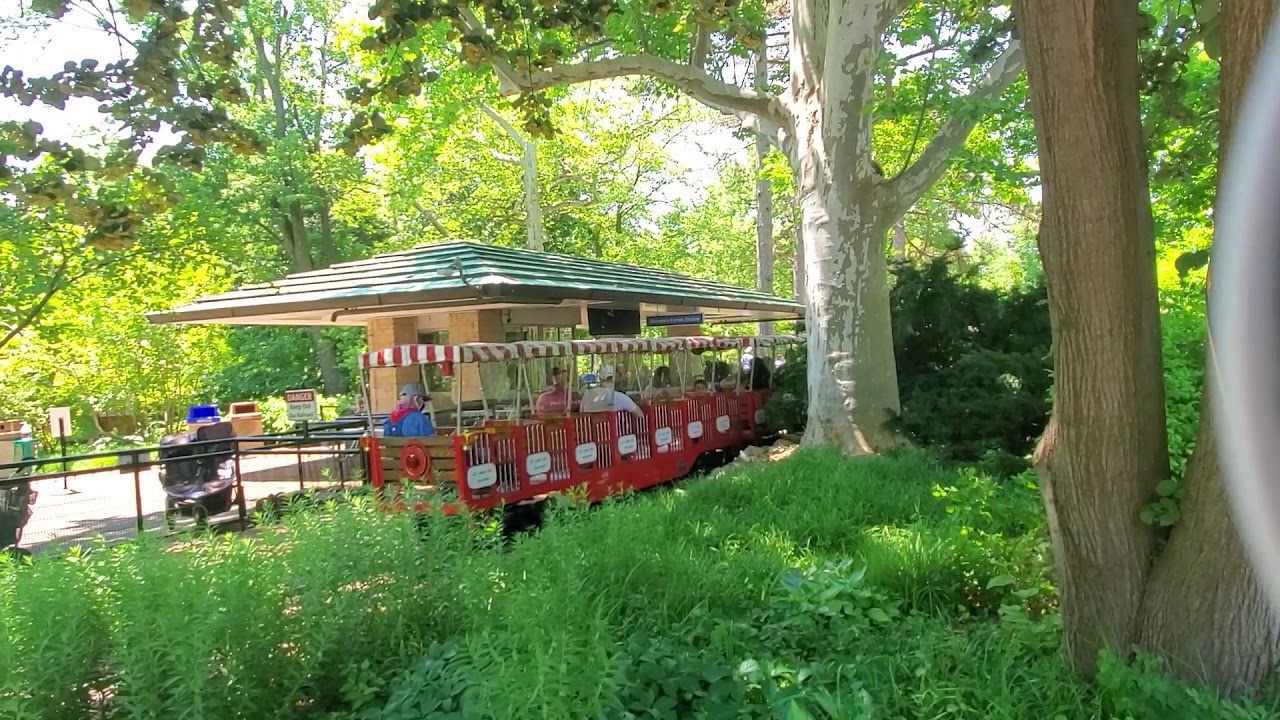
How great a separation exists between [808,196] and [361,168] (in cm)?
2369

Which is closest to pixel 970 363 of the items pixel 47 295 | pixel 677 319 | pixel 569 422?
pixel 569 422

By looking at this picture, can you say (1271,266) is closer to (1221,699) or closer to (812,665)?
(1221,699)

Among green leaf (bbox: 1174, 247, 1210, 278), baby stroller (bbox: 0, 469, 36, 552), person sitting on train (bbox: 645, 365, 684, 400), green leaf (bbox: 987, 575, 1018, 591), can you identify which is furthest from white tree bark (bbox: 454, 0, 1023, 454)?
green leaf (bbox: 1174, 247, 1210, 278)

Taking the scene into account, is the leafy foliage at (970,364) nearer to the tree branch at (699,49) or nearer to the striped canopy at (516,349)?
the striped canopy at (516,349)

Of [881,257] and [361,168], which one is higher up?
[361,168]

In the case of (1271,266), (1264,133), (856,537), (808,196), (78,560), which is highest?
(808,196)

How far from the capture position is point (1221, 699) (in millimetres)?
2887

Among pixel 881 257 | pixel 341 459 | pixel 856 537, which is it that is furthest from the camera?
pixel 881 257

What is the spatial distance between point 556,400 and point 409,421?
232 cm

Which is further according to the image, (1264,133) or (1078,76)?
(1078,76)

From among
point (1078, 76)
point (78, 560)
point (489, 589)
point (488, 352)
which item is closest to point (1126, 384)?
point (1078, 76)

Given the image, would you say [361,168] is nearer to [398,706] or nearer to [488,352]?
[488,352]

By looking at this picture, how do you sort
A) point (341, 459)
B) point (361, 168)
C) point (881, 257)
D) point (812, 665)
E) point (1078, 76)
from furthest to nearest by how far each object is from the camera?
1. point (361, 168)
2. point (881, 257)
3. point (341, 459)
4. point (812, 665)
5. point (1078, 76)

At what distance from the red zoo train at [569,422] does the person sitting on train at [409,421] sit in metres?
0.22
